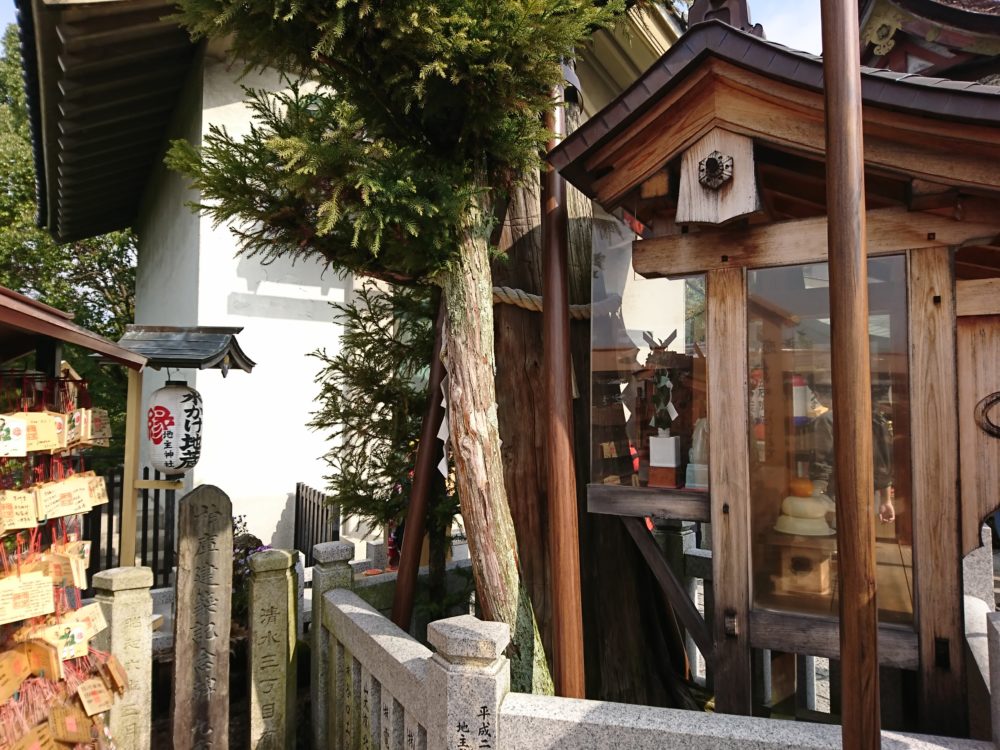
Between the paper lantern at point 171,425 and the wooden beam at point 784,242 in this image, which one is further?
the paper lantern at point 171,425

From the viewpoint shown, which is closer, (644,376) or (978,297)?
(978,297)

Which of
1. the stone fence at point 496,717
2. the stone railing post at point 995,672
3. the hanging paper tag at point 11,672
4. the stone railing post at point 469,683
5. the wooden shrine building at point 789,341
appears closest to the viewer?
the stone railing post at point 995,672

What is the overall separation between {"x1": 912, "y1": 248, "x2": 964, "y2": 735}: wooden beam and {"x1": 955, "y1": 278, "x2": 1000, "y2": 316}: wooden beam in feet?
0.66

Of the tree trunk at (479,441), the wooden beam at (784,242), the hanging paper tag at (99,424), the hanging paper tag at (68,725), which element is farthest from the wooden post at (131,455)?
the wooden beam at (784,242)

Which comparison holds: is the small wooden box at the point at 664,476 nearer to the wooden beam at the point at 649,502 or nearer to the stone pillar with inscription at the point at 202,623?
the wooden beam at the point at 649,502

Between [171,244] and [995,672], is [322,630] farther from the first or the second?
[171,244]

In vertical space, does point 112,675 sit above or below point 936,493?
below

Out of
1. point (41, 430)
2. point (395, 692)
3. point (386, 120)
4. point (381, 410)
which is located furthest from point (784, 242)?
point (41, 430)

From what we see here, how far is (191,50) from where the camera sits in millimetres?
7781

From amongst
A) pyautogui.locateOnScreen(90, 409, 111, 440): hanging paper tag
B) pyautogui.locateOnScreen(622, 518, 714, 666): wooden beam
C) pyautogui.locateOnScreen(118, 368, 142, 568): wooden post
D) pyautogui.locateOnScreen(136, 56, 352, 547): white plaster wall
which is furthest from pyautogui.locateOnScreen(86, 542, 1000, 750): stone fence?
pyautogui.locateOnScreen(136, 56, 352, 547): white plaster wall

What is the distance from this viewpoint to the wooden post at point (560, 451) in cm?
340

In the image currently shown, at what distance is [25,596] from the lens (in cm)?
271

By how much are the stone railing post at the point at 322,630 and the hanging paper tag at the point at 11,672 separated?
175cm

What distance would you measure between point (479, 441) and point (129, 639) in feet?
8.19
